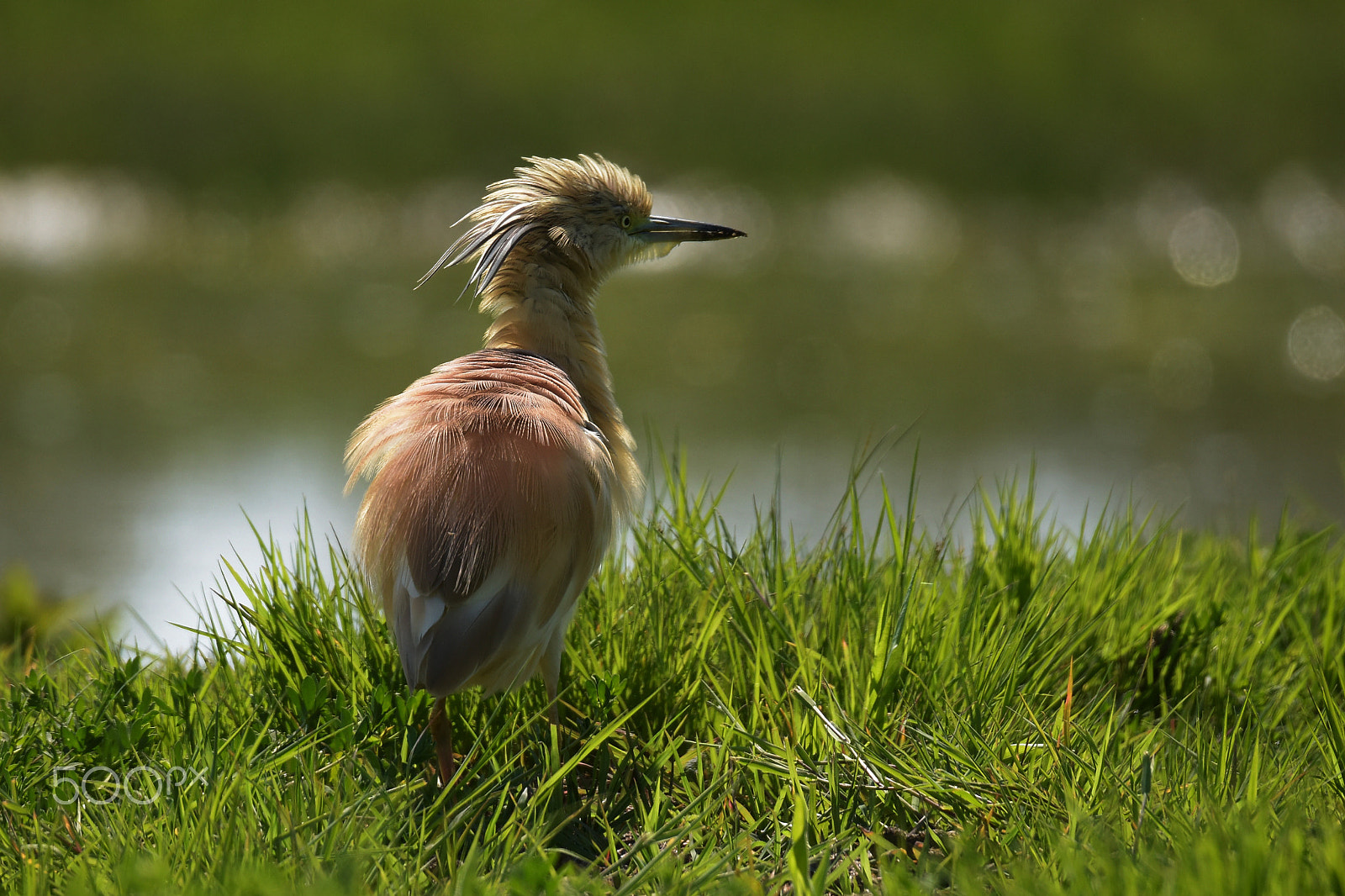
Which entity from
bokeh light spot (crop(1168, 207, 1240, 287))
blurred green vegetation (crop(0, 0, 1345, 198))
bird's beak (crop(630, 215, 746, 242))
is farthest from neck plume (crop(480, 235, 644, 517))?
bokeh light spot (crop(1168, 207, 1240, 287))

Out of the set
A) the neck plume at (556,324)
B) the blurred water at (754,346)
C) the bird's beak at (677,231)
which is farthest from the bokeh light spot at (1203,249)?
the neck plume at (556,324)

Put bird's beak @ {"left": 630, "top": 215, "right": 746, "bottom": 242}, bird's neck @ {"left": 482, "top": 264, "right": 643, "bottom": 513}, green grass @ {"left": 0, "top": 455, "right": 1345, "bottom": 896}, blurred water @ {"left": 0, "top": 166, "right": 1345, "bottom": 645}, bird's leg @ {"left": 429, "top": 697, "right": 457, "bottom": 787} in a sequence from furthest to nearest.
Answer: blurred water @ {"left": 0, "top": 166, "right": 1345, "bottom": 645}
bird's beak @ {"left": 630, "top": 215, "right": 746, "bottom": 242}
bird's neck @ {"left": 482, "top": 264, "right": 643, "bottom": 513}
bird's leg @ {"left": 429, "top": 697, "right": 457, "bottom": 787}
green grass @ {"left": 0, "top": 455, "right": 1345, "bottom": 896}

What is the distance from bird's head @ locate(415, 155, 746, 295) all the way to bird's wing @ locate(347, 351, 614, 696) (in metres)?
0.46

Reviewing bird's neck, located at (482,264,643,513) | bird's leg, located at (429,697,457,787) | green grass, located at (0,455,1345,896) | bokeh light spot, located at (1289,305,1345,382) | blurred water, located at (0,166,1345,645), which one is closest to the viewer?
green grass, located at (0,455,1345,896)

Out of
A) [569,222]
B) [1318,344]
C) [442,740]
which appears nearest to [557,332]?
[569,222]

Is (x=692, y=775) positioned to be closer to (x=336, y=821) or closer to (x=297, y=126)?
(x=336, y=821)

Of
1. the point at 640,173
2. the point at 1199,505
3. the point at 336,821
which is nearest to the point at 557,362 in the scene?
the point at 336,821

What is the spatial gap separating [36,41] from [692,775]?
521cm

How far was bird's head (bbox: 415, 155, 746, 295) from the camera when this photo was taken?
2238 millimetres

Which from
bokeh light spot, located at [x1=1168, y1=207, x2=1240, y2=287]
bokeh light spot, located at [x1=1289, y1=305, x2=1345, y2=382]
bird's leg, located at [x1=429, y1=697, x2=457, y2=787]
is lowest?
bird's leg, located at [x1=429, y1=697, x2=457, y2=787]

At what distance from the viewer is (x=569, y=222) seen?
2.30 metres

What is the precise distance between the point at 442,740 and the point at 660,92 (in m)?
4.38

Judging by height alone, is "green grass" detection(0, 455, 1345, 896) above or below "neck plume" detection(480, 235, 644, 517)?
below

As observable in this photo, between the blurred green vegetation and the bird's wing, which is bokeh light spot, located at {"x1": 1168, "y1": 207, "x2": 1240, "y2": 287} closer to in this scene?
the blurred green vegetation
